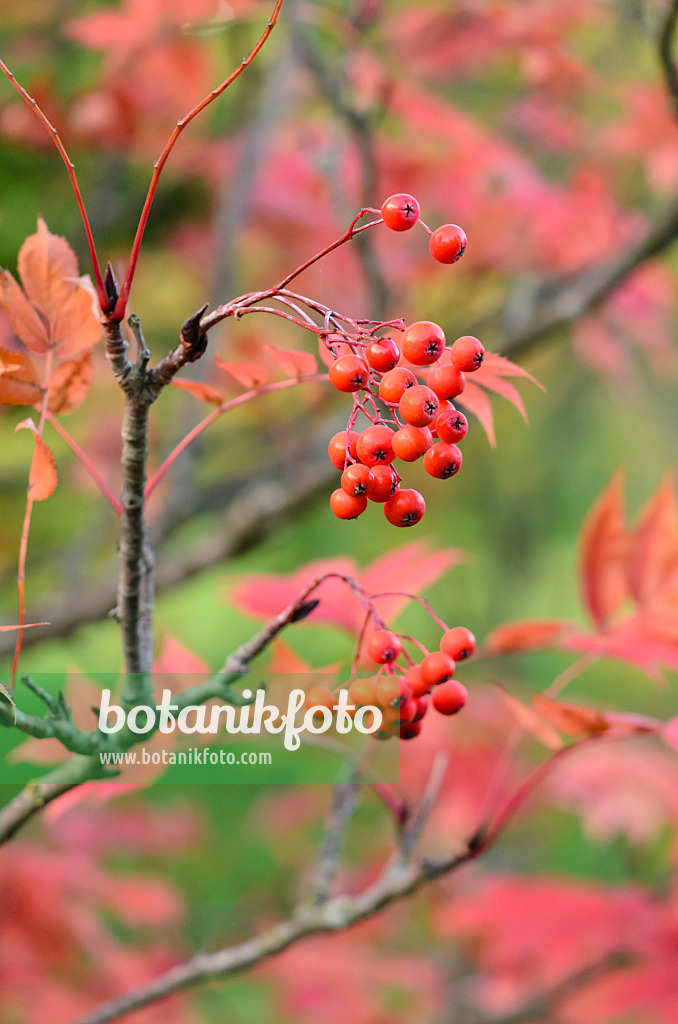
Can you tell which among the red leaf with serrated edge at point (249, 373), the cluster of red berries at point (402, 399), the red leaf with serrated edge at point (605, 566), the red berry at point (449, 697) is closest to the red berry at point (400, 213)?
the cluster of red berries at point (402, 399)

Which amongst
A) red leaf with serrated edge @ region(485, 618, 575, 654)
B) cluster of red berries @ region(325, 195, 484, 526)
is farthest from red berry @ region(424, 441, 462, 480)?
red leaf with serrated edge @ region(485, 618, 575, 654)

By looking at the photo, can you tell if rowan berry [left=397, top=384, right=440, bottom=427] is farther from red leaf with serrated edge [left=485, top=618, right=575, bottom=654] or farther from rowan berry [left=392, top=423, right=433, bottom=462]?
red leaf with serrated edge [left=485, top=618, right=575, bottom=654]

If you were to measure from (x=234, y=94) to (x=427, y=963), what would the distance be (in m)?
1.59

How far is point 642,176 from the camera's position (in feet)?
6.37

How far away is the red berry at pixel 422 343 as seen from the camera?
0.35 metres

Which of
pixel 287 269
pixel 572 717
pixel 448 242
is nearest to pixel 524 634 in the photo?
pixel 572 717

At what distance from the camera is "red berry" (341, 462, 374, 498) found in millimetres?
347

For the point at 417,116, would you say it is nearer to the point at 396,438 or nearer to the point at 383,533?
the point at 396,438

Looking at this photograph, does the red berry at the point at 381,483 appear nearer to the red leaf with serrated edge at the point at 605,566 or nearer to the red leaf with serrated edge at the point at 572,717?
the red leaf with serrated edge at the point at 572,717

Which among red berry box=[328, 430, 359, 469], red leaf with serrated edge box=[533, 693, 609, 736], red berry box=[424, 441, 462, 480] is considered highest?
red berry box=[328, 430, 359, 469]

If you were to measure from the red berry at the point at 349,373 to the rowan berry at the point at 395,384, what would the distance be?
0.06ft

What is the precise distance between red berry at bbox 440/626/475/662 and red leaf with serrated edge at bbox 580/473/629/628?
28 cm

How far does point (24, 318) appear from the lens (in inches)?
15.5

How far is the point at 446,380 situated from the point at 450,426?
0.06 ft
